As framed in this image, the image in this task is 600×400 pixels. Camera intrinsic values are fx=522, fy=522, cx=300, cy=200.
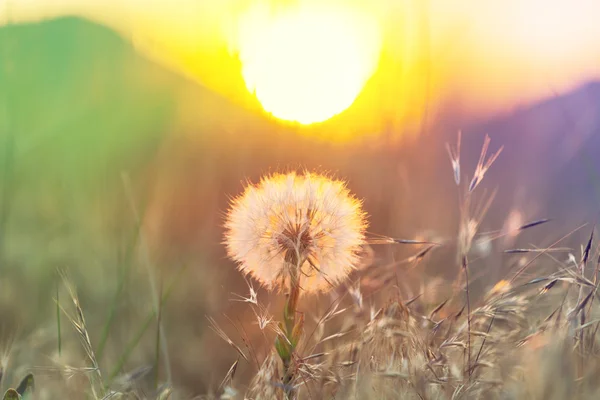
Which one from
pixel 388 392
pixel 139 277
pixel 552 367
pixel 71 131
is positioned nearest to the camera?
pixel 552 367

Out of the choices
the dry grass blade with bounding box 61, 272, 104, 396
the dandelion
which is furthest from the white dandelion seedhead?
the dry grass blade with bounding box 61, 272, 104, 396

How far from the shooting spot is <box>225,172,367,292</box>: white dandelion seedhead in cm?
137

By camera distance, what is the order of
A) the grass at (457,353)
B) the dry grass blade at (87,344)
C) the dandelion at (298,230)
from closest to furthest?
1. the grass at (457,353)
2. the dry grass blade at (87,344)
3. the dandelion at (298,230)

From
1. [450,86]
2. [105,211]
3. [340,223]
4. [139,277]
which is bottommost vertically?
[139,277]

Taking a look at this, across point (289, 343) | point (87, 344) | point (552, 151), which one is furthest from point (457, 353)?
point (552, 151)

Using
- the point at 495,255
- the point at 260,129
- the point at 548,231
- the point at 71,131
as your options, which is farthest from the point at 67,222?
the point at 548,231

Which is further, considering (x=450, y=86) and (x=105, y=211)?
(x=450, y=86)

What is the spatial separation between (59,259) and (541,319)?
6.76ft

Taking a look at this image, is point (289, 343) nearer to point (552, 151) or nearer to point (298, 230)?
point (298, 230)

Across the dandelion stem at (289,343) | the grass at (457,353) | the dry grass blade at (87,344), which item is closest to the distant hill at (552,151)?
the grass at (457,353)

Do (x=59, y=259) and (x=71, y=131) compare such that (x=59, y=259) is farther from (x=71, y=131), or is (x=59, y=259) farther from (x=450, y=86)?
(x=450, y=86)

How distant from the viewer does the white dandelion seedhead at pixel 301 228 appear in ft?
4.50

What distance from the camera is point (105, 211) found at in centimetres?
254

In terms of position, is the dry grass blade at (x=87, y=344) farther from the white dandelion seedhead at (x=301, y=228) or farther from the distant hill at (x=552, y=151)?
the distant hill at (x=552, y=151)
